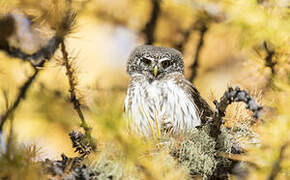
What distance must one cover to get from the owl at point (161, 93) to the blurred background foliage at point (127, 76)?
0.15 m

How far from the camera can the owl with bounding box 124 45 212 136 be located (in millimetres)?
2402

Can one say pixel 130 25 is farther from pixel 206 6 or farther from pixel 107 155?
pixel 107 155

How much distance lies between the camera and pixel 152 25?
139 inches

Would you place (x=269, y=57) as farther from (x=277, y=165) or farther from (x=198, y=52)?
(x=277, y=165)

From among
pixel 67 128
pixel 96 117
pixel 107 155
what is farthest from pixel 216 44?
pixel 96 117

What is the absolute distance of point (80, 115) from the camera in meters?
1.72

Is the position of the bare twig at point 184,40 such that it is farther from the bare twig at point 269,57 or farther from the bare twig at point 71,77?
the bare twig at point 71,77

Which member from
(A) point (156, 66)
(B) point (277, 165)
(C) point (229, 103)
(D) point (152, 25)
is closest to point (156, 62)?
(A) point (156, 66)

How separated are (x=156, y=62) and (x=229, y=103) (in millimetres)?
1363

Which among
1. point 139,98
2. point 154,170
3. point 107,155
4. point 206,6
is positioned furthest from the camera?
point 206,6

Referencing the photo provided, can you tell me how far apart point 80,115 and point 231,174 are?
73 cm

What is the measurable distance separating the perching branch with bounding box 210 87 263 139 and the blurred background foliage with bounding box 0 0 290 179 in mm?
54

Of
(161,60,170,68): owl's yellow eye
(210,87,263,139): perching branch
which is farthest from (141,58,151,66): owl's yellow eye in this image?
(210,87,263,139): perching branch

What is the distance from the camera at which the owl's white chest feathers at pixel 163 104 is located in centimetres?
240
